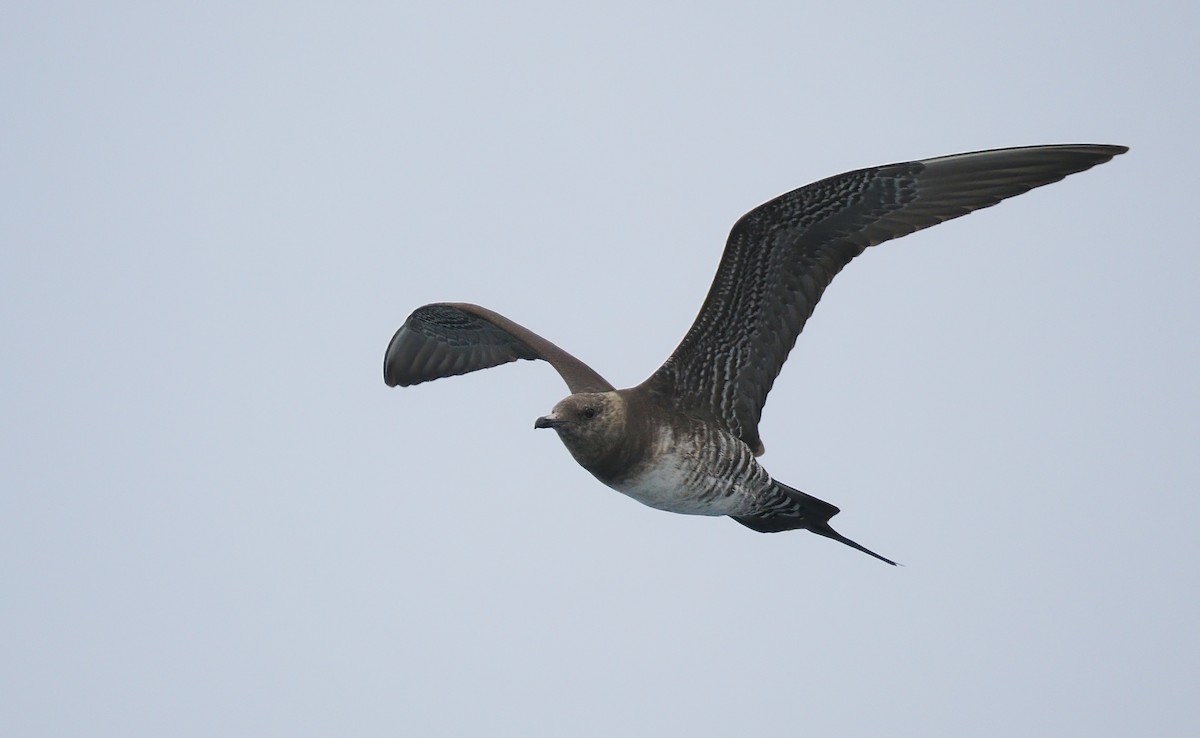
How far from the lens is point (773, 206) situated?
8.17m

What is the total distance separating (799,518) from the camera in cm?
898

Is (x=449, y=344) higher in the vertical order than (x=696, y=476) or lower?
higher

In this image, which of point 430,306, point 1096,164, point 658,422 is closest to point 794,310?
point 658,422

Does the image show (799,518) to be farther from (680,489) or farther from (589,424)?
(589,424)

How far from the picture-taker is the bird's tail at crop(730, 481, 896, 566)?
881 centimetres

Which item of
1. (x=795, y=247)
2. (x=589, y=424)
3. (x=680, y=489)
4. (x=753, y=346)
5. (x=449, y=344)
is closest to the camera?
(x=589, y=424)

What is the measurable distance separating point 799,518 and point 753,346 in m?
1.16

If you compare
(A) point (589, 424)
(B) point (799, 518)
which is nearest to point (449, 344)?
(A) point (589, 424)

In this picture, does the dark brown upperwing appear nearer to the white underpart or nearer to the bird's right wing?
the white underpart

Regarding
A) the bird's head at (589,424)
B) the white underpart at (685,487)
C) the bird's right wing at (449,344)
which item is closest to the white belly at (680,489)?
the white underpart at (685,487)

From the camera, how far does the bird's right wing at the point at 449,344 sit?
1008 centimetres

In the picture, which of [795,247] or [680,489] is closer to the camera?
→ [795,247]

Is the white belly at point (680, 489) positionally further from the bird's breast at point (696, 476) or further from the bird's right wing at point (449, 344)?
the bird's right wing at point (449, 344)

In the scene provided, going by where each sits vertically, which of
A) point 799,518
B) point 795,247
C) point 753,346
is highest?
point 795,247
